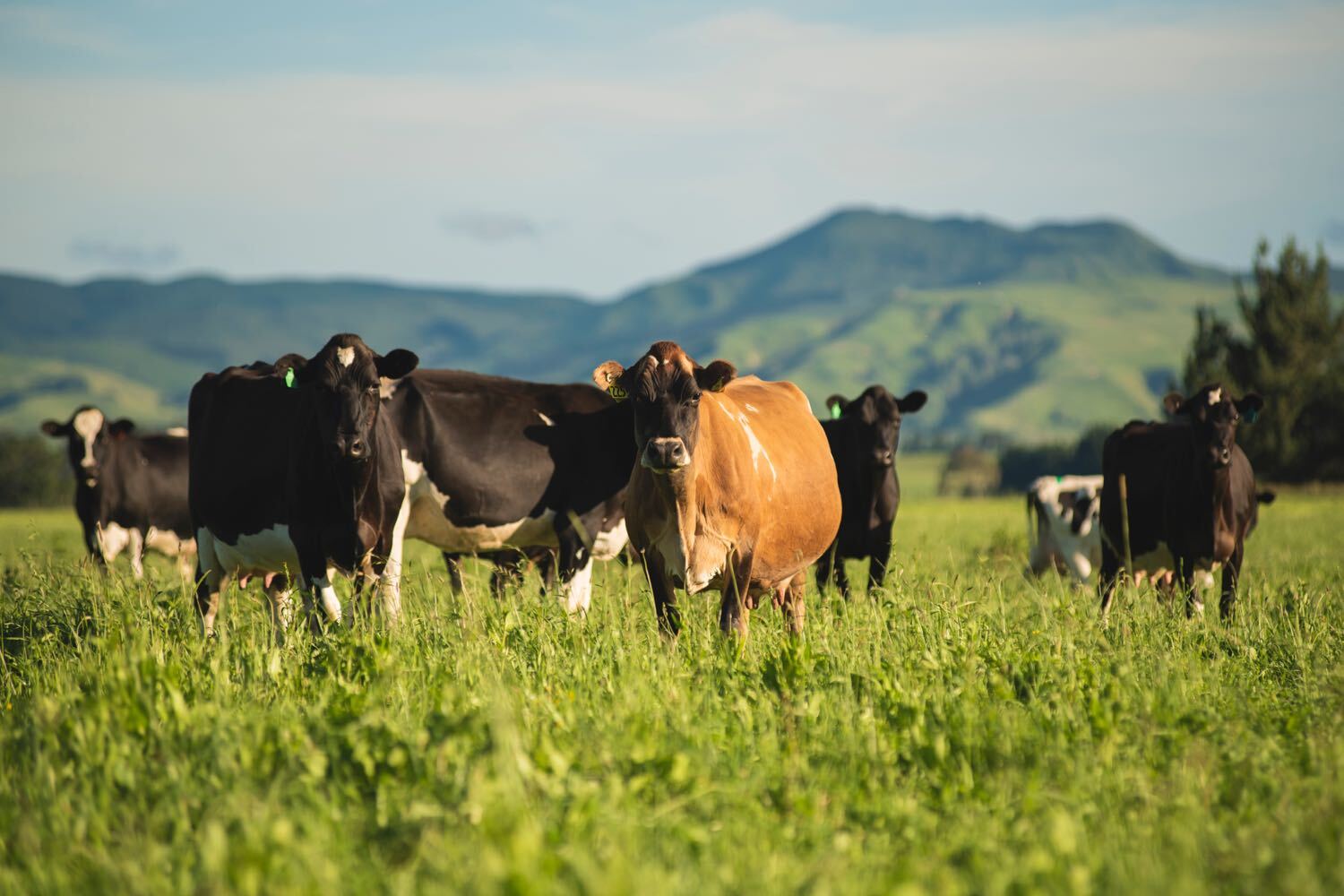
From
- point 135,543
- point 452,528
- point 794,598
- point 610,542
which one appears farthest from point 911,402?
point 135,543

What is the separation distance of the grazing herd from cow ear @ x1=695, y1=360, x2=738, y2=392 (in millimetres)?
18

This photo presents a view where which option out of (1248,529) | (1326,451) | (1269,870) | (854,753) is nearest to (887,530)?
(1248,529)

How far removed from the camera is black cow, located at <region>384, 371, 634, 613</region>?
39.1 ft

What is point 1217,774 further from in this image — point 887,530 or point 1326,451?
point 1326,451

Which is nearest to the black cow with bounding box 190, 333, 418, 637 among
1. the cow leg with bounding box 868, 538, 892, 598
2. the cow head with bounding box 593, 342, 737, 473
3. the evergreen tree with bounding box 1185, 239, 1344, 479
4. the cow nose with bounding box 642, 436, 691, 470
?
the cow head with bounding box 593, 342, 737, 473

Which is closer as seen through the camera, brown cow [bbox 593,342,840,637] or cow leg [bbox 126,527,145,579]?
brown cow [bbox 593,342,840,637]

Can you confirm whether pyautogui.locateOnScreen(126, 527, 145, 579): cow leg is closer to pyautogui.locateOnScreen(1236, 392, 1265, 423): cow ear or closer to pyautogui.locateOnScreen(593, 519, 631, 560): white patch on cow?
pyautogui.locateOnScreen(593, 519, 631, 560): white patch on cow

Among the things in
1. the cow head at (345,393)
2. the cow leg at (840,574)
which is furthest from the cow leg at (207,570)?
the cow leg at (840,574)

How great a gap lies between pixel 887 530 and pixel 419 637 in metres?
7.09

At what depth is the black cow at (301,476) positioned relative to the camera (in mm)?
9461

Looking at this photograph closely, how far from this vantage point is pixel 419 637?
26.9 feet

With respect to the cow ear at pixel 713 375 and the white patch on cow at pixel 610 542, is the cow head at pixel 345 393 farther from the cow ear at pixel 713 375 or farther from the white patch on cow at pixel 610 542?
the white patch on cow at pixel 610 542

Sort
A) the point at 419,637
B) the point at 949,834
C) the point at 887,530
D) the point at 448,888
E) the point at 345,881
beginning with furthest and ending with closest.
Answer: the point at 887,530, the point at 419,637, the point at 949,834, the point at 345,881, the point at 448,888

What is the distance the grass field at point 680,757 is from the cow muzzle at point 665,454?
1.03 metres
